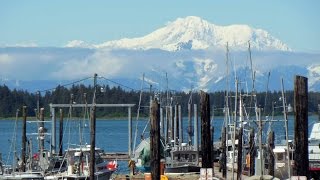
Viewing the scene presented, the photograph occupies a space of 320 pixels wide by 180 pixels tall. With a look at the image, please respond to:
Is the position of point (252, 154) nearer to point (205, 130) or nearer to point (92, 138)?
point (92, 138)

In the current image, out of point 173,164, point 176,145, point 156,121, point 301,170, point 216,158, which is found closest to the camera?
point 301,170

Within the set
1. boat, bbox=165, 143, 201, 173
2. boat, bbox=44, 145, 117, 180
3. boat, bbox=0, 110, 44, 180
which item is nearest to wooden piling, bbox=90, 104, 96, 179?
boat, bbox=0, 110, 44, 180

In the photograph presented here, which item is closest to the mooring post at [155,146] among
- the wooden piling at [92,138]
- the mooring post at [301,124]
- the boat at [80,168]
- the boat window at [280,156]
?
the mooring post at [301,124]

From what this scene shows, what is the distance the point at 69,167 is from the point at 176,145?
1846 centimetres

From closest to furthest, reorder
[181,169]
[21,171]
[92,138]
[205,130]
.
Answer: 1. [205,130]
2. [92,138]
3. [21,171]
4. [181,169]

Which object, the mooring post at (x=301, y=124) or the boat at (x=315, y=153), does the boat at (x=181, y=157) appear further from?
the mooring post at (x=301, y=124)

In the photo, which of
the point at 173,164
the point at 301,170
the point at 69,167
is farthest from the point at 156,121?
the point at 173,164

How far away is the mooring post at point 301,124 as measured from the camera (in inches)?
1474

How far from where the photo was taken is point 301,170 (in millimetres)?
38531

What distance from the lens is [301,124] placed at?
38.2m

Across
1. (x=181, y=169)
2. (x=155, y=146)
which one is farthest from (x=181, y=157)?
(x=155, y=146)

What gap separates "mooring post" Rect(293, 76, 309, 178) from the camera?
37.4 metres

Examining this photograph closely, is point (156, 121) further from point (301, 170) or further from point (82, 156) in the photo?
point (82, 156)

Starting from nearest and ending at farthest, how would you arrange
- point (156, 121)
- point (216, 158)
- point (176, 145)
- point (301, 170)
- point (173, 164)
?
point (301, 170)
point (156, 121)
point (173, 164)
point (176, 145)
point (216, 158)
